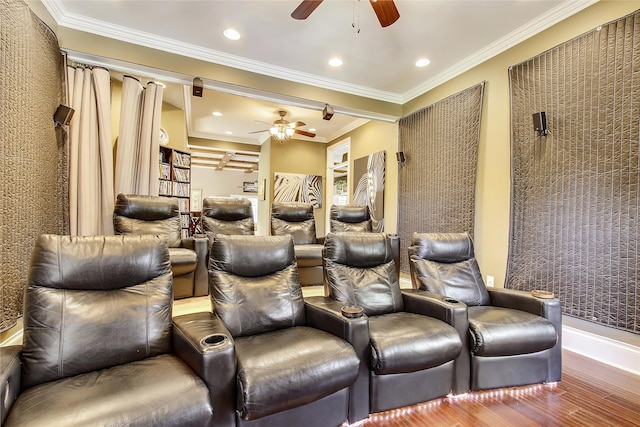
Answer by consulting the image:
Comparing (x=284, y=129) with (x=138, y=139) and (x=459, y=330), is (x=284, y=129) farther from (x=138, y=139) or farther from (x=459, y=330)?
(x=459, y=330)

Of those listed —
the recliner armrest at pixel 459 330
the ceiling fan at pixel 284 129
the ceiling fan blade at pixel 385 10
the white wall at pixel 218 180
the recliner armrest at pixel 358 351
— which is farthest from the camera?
the white wall at pixel 218 180

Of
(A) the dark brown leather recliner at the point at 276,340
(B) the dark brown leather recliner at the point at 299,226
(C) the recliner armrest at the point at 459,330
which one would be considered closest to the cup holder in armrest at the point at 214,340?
(A) the dark brown leather recliner at the point at 276,340

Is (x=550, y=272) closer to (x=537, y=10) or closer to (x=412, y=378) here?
(x=412, y=378)

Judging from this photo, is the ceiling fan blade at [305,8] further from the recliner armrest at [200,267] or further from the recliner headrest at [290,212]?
the recliner headrest at [290,212]

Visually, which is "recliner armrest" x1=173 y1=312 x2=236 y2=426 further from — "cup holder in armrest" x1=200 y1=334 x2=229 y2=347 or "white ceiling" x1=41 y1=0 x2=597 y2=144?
"white ceiling" x1=41 y1=0 x2=597 y2=144

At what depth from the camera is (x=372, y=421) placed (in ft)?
5.27

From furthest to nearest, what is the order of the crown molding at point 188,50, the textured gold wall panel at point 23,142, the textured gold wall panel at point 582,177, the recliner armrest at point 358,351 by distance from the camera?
1. the crown molding at point 188,50
2. the textured gold wall panel at point 582,177
3. the textured gold wall panel at point 23,142
4. the recliner armrest at point 358,351

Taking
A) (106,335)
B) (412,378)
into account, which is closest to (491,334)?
(412,378)

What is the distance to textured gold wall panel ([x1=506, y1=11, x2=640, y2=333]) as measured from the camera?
219cm

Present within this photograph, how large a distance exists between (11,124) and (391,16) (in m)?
2.75

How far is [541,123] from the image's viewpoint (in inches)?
105

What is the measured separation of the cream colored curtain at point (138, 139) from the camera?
3549 millimetres

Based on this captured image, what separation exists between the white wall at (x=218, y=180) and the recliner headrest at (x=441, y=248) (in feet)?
33.6

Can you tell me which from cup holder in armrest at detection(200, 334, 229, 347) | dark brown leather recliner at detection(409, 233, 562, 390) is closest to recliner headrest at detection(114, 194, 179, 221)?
cup holder in armrest at detection(200, 334, 229, 347)
